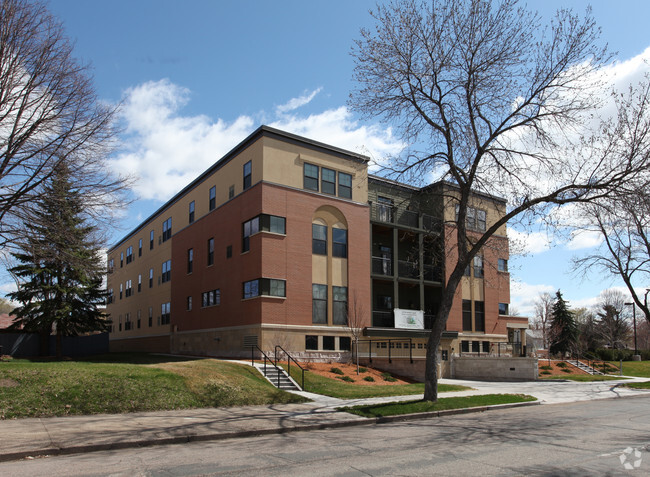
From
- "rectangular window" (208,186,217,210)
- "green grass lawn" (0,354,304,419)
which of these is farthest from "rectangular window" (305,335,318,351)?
"rectangular window" (208,186,217,210)

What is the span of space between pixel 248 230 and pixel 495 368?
16.6 meters

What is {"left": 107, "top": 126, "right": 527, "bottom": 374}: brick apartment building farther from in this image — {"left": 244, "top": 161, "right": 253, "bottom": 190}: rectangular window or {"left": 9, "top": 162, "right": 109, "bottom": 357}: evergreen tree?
{"left": 9, "top": 162, "right": 109, "bottom": 357}: evergreen tree

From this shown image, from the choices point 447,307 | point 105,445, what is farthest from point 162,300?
point 105,445

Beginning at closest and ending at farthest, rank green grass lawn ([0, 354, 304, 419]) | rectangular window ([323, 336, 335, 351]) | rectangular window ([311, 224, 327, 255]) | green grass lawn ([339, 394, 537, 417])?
green grass lawn ([0, 354, 304, 419]) → green grass lawn ([339, 394, 537, 417]) → rectangular window ([323, 336, 335, 351]) → rectangular window ([311, 224, 327, 255])

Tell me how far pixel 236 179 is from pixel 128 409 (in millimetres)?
18229

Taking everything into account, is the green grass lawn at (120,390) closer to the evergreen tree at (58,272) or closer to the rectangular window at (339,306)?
the evergreen tree at (58,272)

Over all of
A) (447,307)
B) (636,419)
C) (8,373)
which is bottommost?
(636,419)

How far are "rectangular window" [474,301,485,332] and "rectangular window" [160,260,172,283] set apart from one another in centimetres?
2247

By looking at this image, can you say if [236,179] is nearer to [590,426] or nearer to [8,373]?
[8,373]

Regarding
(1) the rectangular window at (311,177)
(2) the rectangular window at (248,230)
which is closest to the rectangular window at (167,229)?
(2) the rectangular window at (248,230)

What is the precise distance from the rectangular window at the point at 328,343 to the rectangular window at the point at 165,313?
16.0 metres

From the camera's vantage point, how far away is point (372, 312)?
30938 millimetres

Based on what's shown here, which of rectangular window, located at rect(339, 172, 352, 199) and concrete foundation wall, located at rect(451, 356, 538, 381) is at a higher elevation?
rectangular window, located at rect(339, 172, 352, 199)

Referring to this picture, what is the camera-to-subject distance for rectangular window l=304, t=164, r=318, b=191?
28837mm
